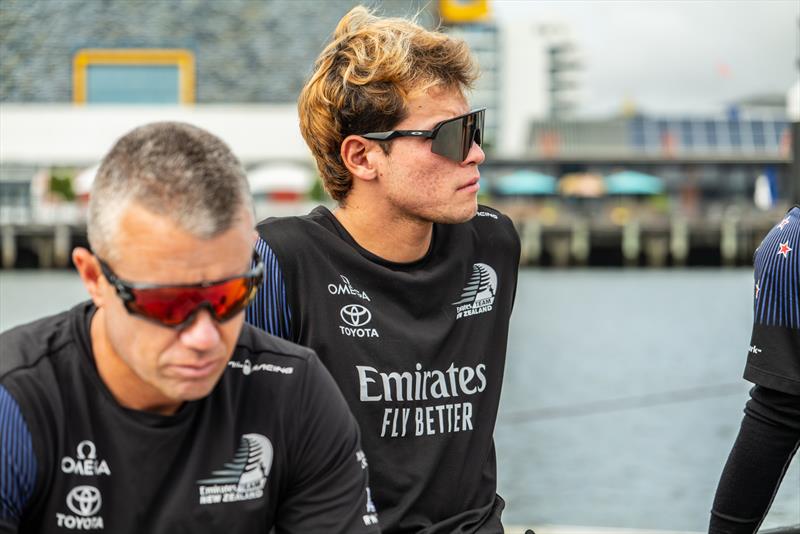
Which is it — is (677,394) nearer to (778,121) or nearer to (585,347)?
(585,347)

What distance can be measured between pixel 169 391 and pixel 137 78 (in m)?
52.5

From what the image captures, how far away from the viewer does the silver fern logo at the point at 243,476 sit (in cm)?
196

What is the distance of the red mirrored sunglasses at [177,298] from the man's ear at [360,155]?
1.00 metres

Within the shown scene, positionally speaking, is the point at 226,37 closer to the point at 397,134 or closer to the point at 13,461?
the point at 397,134

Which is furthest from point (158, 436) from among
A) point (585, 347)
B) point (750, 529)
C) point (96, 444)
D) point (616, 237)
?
point (616, 237)

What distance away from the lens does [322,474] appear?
6.73 ft

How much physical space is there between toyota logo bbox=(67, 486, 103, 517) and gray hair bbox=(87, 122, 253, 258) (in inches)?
15.1

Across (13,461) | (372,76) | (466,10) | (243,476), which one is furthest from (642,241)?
(13,461)

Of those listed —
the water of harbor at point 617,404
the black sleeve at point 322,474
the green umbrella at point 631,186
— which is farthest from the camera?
the green umbrella at point 631,186

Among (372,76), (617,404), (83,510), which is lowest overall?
(617,404)

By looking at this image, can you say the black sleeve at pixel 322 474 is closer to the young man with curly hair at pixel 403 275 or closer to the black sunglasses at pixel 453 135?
the young man with curly hair at pixel 403 275

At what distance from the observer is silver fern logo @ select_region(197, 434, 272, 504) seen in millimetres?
1964

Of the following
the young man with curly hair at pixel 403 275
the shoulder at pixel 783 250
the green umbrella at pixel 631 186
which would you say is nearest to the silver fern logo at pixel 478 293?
the young man with curly hair at pixel 403 275

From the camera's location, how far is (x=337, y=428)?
2057 millimetres
